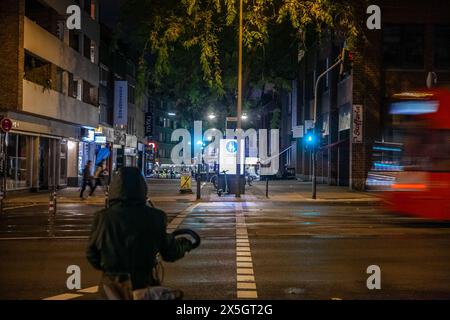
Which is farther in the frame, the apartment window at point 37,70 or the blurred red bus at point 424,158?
the apartment window at point 37,70

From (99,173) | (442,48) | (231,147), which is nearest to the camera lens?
(99,173)

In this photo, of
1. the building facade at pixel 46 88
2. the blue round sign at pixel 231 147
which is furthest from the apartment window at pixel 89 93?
the blue round sign at pixel 231 147

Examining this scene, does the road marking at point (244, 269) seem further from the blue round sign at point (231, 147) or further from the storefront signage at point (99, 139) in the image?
the storefront signage at point (99, 139)

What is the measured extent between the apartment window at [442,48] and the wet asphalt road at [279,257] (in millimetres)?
20223

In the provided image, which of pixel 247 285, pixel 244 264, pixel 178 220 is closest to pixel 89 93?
pixel 178 220

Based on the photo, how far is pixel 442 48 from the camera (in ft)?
127

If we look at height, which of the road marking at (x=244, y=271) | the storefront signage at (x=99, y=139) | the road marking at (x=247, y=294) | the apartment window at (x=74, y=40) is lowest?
the road marking at (x=247, y=294)

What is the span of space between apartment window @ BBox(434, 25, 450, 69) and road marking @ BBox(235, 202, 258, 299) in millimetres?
25615

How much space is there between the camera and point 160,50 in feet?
99.2

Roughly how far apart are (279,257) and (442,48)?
98.6 ft

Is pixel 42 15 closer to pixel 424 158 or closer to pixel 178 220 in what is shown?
pixel 178 220

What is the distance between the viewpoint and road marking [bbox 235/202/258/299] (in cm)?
903

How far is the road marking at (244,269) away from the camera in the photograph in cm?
903
